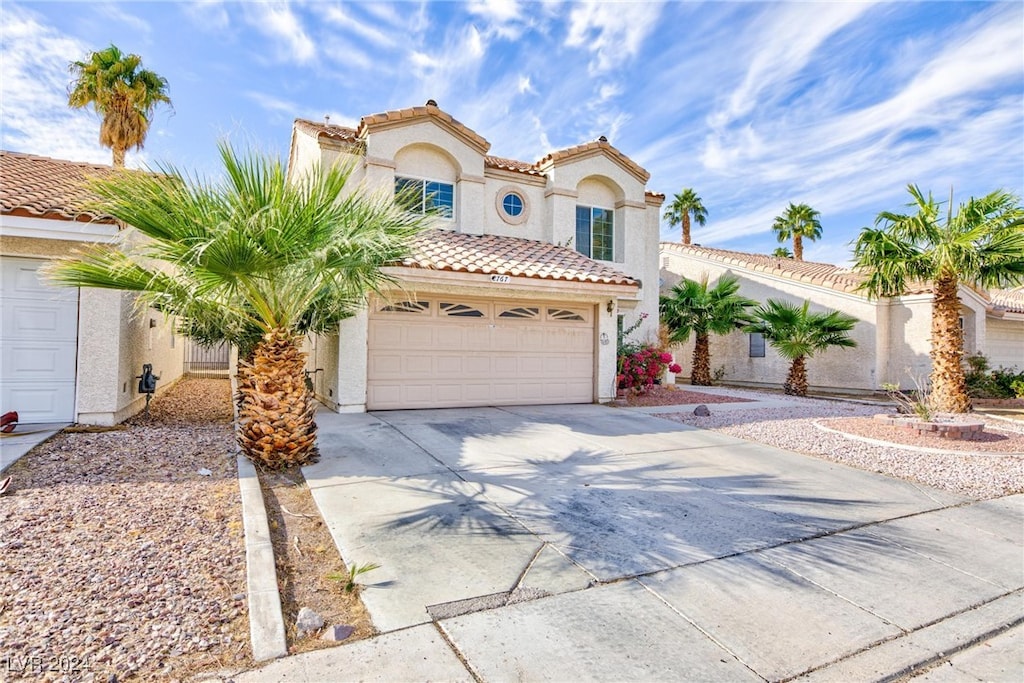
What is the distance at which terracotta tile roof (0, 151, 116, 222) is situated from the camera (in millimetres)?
7785

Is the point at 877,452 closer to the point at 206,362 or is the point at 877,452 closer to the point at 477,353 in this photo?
the point at 477,353

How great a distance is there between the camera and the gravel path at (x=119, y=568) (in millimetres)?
2822

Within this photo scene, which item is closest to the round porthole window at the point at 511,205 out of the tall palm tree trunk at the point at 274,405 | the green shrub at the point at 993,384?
the tall palm tree trunk at the point at 274,405

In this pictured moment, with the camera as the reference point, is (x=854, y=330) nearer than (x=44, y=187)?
No

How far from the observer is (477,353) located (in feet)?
39.8

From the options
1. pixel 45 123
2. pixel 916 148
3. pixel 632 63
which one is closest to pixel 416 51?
pixel 632 63

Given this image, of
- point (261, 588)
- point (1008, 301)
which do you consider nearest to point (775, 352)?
point (1008, 301)

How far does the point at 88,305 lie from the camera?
840 cm

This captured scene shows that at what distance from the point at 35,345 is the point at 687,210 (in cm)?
3215

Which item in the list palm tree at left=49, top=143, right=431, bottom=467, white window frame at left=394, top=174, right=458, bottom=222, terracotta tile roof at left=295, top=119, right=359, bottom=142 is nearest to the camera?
palm tree at left=49, top=143, right=431, bottom=467

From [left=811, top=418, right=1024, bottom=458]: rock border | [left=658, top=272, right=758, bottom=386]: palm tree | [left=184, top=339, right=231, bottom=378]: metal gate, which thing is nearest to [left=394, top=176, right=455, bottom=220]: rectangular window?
[left=658, top=272, right=758, bottom=386]: palm tree

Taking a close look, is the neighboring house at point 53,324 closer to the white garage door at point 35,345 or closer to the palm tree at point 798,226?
the white garage door at point 35,345

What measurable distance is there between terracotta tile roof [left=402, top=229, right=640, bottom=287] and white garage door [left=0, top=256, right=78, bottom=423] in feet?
19.0

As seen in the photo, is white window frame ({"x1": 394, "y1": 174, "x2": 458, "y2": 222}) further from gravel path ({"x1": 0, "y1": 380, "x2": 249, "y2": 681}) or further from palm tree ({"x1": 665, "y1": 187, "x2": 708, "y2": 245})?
palm tree ({"x1": 665, "y1": 187, "x2": 708, "y2": 245})
